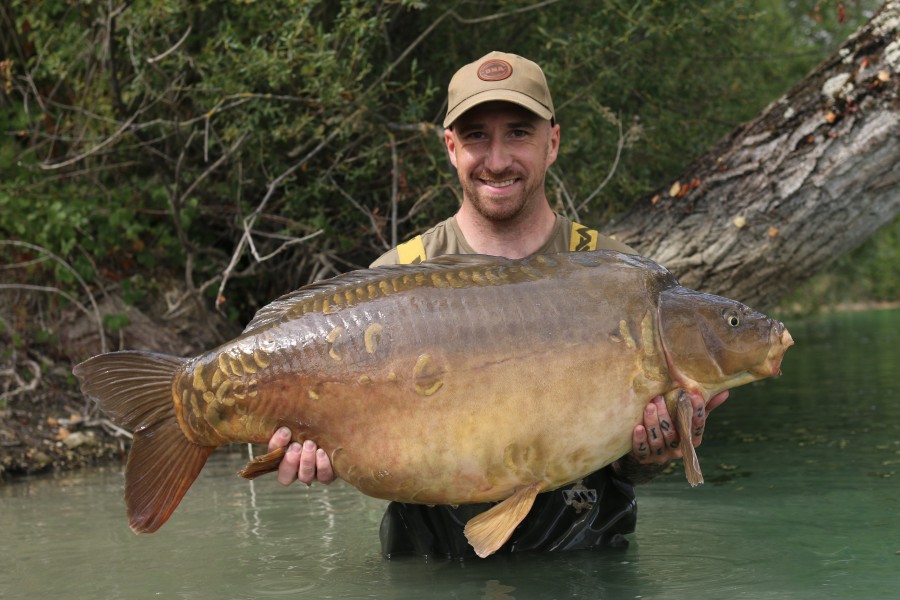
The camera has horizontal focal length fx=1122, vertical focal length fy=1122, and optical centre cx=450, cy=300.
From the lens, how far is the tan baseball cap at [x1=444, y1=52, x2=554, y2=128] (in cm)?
339

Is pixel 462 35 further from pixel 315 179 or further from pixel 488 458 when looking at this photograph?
pixel 488 458

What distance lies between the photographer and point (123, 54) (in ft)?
22.3

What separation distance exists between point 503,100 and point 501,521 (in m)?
1.29

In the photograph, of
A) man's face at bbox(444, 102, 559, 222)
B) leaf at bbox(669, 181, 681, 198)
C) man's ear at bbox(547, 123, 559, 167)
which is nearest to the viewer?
man's face at bbox(444, 102, 559, 222)

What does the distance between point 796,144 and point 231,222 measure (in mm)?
3559

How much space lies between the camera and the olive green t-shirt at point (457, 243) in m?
3.69

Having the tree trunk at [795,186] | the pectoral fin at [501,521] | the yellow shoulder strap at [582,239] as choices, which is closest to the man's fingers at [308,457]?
the pectoral fin at [501,521]

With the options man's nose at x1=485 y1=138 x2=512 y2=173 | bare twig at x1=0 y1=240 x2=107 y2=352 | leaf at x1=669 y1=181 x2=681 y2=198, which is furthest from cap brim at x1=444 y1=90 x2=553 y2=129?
bare twig at x1=0 y1=240 x2=107 y2=352

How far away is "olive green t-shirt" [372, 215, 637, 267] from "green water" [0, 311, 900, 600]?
992 mm

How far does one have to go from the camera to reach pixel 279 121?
649cm

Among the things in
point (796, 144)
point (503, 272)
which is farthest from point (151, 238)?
point (503, 272)

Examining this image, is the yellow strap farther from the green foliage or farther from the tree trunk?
the green foliage

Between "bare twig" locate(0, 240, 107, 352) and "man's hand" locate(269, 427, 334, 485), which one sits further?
"bare twig" locate(0, 240, 107, 352)

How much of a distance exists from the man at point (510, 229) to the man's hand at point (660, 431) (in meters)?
0.19
